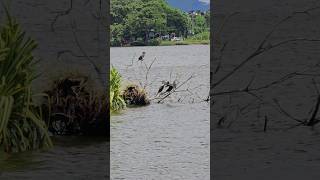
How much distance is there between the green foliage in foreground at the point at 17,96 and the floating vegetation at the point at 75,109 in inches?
5.6

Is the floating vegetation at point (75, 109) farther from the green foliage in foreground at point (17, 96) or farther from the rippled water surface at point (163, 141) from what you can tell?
the rippled water surface at point (163, 141)

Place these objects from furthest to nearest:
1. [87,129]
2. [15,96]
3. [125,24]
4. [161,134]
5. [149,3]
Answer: [149,3] → [125,24] → [161,134] → [87,129] → [15,96]

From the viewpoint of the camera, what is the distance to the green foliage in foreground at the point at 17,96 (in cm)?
529

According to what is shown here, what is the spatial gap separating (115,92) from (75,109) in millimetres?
7037

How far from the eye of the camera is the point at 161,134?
34.3 ft

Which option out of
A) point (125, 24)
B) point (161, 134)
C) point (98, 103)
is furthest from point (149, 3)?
point (98, 103)

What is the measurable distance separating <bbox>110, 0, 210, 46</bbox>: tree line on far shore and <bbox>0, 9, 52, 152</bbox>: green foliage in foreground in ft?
154

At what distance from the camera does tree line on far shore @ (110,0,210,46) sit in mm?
57031

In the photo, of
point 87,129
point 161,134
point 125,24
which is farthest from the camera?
point 125,24
